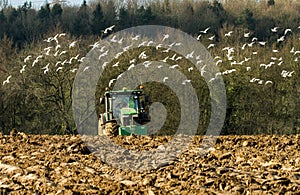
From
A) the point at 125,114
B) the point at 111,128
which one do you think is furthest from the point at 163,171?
the point at 125,114

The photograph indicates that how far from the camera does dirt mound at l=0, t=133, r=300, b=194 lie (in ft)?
22.5

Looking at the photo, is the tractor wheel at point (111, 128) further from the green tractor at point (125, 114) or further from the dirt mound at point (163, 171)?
the dirt mound at point (163, 171)

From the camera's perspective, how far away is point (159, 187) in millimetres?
7031

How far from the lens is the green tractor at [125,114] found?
16.6m

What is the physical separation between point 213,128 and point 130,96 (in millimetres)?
14223

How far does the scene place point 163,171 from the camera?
8.28m

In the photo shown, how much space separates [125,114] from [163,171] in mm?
8960

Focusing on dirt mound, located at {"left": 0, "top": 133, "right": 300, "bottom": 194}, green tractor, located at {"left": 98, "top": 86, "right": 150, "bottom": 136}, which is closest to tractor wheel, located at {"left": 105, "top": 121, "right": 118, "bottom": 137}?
green tractor, located at {"left": 98, "top": 86, "right": 150, "bottom": 136}

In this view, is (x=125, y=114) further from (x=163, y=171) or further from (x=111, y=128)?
(x=163, y=171)

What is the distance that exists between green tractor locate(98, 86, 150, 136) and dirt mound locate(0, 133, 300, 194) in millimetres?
4432

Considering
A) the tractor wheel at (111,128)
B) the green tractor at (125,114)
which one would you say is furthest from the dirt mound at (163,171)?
the green tractor at (125,114)

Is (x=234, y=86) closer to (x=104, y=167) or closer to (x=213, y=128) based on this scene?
(x=213, y=128)

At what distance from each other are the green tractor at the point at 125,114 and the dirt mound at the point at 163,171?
443cm

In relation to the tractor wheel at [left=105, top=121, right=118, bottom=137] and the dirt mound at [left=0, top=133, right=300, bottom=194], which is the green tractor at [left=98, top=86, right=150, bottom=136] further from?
the dirt mound at [left=0, top=133, right=300, bottom=194]
